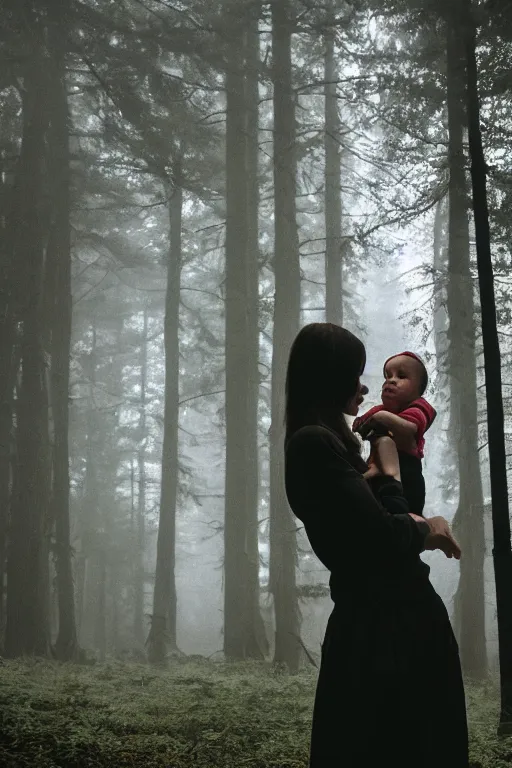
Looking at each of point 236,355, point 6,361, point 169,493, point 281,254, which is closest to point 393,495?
point 281,254

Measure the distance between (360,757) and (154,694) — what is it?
6.88 metres

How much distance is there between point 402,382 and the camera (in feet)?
8.73

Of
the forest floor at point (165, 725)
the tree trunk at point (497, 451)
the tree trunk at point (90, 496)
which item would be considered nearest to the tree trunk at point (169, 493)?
the forest floor at point (165, 725)

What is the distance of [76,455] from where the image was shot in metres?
22.5

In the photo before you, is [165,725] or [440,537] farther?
[165,725]

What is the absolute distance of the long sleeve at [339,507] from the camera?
2000mm

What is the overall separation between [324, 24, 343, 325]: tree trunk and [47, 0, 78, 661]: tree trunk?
5187 millimetres

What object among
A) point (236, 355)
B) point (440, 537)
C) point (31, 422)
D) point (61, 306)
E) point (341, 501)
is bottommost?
point (440, 537)

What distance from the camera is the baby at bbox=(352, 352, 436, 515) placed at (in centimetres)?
238

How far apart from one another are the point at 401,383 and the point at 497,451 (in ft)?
12.8

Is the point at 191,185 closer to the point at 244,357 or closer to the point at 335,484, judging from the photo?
the point at 244,357

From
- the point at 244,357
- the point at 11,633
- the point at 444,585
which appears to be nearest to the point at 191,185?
the point at 244,357

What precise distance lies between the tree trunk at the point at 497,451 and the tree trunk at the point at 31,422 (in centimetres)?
798

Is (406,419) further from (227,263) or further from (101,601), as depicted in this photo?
(101,601)
